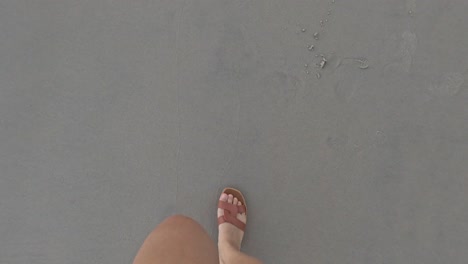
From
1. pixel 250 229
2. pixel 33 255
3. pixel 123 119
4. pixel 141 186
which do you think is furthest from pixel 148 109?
pixel 33 255

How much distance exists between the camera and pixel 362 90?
58.0 inches

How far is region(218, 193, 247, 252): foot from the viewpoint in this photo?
56.7 inches

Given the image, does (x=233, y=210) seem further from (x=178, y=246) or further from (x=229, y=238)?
(x=178, y=246)

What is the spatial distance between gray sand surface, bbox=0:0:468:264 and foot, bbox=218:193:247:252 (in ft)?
0.16

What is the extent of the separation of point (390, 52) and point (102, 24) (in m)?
1.07

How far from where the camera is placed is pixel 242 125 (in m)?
1.51

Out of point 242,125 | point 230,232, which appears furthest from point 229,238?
point 242,125

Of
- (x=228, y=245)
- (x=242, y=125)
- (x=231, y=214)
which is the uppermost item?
(x=242, y=125)

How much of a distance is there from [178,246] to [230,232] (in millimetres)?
444

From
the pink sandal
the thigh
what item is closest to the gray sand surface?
the pink sandal

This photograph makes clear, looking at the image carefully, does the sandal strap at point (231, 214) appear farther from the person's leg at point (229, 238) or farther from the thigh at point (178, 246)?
the thigh at point (178, 246)

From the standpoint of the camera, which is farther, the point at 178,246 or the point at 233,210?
the point at 233,210

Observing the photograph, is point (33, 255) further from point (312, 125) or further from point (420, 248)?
point (420, 248)

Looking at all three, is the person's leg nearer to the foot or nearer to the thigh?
the foot
